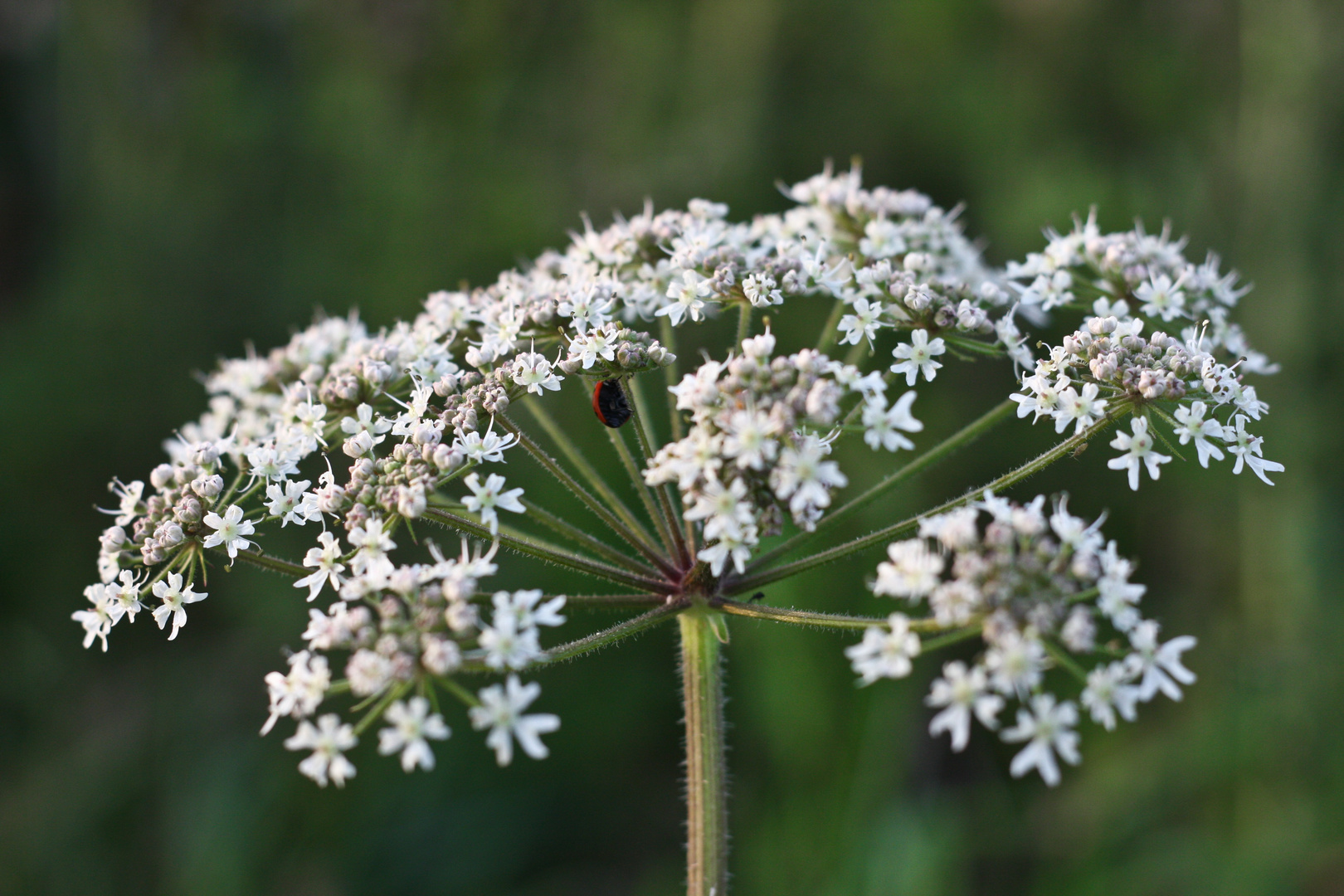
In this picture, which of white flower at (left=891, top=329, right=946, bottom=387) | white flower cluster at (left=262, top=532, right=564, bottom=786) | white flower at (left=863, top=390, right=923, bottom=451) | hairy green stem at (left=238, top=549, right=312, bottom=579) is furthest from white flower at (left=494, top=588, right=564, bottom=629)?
white flower at (left=891, top=329, right=946, bottom=387)

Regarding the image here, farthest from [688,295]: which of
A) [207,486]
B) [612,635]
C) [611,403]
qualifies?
[207,486]

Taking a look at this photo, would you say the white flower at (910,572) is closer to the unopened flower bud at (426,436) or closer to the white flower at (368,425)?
the unopened flower bud at (426,436)

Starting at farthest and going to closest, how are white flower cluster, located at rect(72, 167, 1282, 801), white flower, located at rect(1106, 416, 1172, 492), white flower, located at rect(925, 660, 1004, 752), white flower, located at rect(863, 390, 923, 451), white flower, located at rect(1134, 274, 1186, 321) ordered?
white flower, located at rect(1134, 274, 1186, 321), white flower, located at rect(1106, 416, 1172, 492), white flower, located at rect(863, 390, 923, 451), white flower cluster, located at rect(72, 167, 1282, 801), white flower, located at rect(925, 660, 1004, 752)

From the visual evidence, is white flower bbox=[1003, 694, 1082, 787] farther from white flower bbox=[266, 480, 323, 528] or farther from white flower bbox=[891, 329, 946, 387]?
white flower bbox=[266, 480, 323, 528]

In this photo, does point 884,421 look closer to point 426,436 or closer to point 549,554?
point 549,554

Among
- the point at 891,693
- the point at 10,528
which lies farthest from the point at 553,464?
the point at 10,528

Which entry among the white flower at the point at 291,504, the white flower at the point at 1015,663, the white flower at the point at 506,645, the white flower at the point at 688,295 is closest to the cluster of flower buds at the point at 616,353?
the white flower at the point at 688,295

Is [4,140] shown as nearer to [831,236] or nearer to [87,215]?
[87,215]
